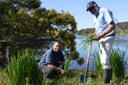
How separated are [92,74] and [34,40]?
415cm

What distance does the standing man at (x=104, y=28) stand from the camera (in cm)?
666

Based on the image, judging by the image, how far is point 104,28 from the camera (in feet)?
22.5

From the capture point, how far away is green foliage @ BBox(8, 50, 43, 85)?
6.32m

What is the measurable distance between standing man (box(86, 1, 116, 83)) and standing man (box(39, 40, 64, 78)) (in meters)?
0.82

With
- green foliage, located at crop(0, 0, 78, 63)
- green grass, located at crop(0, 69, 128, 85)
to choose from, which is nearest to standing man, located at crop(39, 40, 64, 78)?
green grass, located at crop(0, 69, 128, 85)

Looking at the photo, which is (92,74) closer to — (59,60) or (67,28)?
(59,60)

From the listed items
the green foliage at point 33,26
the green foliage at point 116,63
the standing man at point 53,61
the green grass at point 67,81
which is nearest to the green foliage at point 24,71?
the green grass at point 67,81

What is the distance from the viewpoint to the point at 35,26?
1195 centimetres

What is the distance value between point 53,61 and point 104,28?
50.0 inches

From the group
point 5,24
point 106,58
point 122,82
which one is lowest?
point 122,82

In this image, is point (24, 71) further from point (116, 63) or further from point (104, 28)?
point (116, 63)

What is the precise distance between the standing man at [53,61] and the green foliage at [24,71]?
2.62 ft

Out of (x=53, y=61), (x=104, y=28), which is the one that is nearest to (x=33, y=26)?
(x=53, y=61)

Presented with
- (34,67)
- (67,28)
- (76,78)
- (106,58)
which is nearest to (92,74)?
(76,78)
